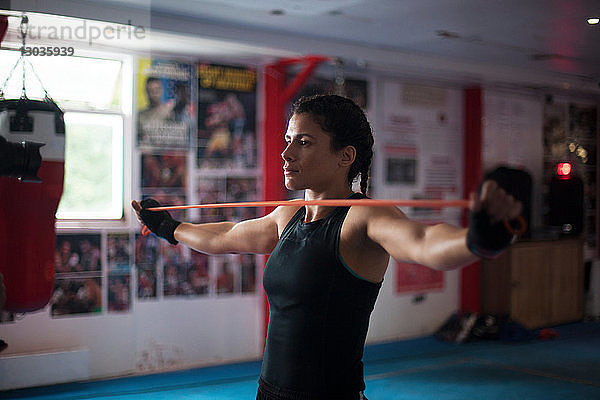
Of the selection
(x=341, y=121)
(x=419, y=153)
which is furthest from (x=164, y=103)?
(x=341, y=121)

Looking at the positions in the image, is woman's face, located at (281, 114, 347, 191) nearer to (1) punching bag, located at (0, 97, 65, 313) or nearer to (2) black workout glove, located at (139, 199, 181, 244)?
(2) black workout glove, located at (139, 199, 181, 244)

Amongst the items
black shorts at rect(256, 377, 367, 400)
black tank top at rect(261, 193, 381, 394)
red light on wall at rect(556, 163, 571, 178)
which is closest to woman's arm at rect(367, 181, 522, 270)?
black tank top at rect(261, 193, 381, 394)

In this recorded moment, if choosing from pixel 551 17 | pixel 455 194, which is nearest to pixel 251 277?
pixel 455 194

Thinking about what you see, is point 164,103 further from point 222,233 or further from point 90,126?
point 222,233

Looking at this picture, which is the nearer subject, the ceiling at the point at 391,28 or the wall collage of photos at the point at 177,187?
the ceiling at the point at 391,28

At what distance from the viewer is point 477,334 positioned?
19.1 ft

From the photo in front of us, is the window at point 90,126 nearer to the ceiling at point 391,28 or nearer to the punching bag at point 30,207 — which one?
the ceiling at point 391,28

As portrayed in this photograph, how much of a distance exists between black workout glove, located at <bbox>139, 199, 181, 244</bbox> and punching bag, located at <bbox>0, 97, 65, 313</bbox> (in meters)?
0.47

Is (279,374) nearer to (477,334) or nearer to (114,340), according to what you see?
(114,340)

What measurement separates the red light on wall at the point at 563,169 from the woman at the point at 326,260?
11.2 feet

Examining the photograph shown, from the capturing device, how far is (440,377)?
4.58 m

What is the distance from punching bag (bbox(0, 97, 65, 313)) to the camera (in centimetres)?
268

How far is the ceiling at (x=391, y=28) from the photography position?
3910mm

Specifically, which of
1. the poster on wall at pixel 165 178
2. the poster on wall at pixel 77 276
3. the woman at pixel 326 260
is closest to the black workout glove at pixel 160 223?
the woman at pixel 326 260
